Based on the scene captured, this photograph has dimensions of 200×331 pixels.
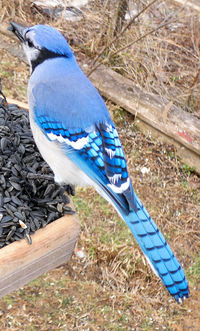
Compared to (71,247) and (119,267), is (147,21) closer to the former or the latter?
(119,267)

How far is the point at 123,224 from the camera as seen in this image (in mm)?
3586

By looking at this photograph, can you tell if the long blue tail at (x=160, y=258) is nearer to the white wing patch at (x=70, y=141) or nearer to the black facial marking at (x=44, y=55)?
the white wing patch at (x=70, y=141)

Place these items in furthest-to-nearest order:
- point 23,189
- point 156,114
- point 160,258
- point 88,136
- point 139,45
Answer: point 139,45 < point 156,114 < point 23,189 < point 88,136 < point 160,258

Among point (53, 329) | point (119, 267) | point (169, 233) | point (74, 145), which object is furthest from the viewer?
point (169, 233)

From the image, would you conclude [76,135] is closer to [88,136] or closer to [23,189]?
[88,136]

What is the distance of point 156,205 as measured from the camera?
3.77 m

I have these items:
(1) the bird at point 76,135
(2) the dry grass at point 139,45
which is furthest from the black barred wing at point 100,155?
(2) the dry grass at point 139,45

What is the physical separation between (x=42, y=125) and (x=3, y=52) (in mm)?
2960

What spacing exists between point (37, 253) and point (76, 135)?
511mm

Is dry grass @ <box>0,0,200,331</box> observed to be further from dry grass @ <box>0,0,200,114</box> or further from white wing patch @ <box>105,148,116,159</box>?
white wing patch @ <box>105,148,116,159</box>

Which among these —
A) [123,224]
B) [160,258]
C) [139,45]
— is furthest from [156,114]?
[160,258]

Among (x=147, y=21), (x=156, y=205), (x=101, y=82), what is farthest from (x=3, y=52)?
(x=156, y=205)

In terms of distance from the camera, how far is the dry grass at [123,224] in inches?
120

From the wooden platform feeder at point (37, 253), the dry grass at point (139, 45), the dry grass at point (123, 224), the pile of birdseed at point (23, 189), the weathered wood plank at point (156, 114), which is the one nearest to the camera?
the wooden platform feeder at point (37, 253)
